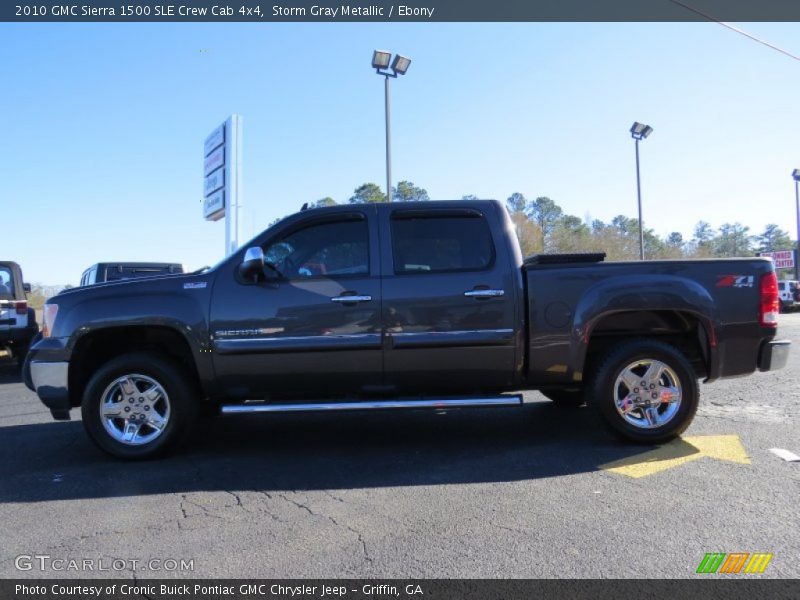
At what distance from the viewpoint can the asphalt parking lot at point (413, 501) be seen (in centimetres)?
299

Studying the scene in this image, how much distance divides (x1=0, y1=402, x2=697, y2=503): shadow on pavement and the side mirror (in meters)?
1.52

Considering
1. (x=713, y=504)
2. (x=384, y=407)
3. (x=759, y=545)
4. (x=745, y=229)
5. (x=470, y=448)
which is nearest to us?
(x=759, y=545)

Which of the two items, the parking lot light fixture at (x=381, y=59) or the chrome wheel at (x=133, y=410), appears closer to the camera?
the chrome wheel at (x=133, y=410)

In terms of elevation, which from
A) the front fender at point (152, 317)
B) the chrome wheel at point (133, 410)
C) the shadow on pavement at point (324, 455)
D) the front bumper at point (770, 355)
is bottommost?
the shadow on pavement at point (324, 455)

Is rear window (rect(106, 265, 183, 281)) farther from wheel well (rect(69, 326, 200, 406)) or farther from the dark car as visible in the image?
wheel well (rect(69, 326, 200, 406))

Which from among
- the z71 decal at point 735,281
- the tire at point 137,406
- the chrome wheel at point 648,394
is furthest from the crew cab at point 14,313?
the z71 decal at point 735,281

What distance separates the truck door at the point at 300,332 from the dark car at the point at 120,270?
23.9ft

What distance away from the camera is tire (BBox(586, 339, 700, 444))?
Answer: 4.77 metres

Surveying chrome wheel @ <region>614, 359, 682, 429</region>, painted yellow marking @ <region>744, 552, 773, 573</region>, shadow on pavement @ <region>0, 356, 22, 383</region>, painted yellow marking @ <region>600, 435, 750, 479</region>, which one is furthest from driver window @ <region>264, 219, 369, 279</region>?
shadow on pavement @ <region>0, 356, 22, 383</region>

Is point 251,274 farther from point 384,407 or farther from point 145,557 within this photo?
point 145,557

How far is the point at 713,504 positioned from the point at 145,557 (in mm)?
3335

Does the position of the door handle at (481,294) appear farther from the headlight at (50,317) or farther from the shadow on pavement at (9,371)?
the shadow on pavement at (9,371)

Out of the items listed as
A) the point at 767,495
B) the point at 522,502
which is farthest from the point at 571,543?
the point at 767,495

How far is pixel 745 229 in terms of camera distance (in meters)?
113
